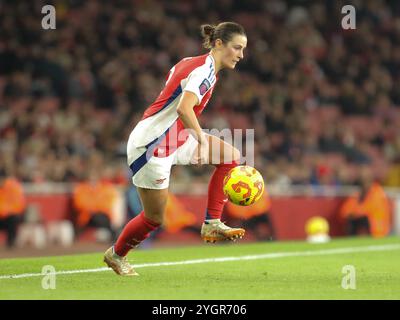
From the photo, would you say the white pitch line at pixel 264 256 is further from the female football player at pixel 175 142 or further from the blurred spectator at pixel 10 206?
the blurred spectator at pixel 10 206

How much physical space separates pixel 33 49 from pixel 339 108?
7652mm

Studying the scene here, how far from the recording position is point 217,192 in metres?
8.87

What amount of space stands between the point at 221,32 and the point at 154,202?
63.3 inches

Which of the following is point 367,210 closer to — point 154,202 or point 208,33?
point 208,33

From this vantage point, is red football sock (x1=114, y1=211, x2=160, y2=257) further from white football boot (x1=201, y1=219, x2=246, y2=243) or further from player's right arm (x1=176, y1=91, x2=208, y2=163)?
player's right arm (x1=176, y1=91, x2=208, y2=163)

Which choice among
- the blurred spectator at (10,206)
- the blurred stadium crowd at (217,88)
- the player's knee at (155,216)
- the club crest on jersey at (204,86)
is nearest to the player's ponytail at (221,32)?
the club crest on jersey at (204,86)

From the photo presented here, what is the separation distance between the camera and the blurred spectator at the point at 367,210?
64.8 ft

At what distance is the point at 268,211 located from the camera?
19.1 m

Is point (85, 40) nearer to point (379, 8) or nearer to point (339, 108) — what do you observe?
point (339, 108)

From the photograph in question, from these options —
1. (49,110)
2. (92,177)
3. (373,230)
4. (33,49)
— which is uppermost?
(33,49)

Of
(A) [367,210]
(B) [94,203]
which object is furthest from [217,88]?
(B) [94,203]

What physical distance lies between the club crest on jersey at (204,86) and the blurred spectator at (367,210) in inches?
471

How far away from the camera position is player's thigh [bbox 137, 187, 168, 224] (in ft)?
27.8

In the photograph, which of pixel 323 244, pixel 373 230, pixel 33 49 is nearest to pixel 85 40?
pixel 33 49
